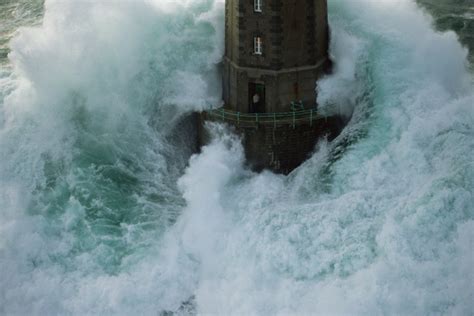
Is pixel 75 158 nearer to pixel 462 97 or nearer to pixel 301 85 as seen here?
pixel 301 85

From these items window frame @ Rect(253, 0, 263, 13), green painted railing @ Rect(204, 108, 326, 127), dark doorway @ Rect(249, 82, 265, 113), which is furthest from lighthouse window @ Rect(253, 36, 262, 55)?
green painted railing @ Rect(204, 108, 326, 127)

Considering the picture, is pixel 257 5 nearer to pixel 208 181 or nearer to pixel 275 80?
pixel 275 80

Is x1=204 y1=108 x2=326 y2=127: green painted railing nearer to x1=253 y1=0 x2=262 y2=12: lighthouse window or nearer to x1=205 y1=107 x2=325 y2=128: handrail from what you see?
x1=205 y1=107 x2=325 y2=128: handrail

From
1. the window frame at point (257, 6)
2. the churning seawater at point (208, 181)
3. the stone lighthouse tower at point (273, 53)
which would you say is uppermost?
the window frame at point (257, 6)

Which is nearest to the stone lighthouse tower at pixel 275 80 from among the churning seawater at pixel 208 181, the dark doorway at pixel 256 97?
the dark doorway at pixel 256 97

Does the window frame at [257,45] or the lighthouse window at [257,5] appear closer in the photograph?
the lighthouse window at [257,5]

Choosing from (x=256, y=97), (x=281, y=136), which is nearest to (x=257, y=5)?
(x=256, y=97)

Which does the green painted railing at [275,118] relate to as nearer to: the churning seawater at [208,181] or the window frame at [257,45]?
the churning seawater at [208,181]

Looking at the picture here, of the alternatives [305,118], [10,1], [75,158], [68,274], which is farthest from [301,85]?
[10,1]
